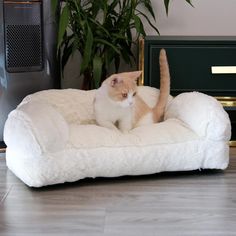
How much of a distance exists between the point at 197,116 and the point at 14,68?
0.81m

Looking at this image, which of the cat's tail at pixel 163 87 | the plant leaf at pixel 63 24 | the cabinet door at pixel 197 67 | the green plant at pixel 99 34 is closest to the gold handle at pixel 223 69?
the cabinet door at pixel 197 67

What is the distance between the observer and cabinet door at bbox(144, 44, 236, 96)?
2.38 metres

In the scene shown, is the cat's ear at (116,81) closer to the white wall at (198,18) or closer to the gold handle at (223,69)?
the gold handle at (223,69)

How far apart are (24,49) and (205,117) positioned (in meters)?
0.83

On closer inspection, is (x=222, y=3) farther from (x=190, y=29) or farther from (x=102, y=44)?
(x=102, y=44)

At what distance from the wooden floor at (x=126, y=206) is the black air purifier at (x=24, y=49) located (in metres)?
0.43

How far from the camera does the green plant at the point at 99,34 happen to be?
7.90 feet

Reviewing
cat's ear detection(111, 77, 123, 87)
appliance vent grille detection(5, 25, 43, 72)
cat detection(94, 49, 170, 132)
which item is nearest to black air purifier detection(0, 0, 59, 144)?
appliance vent grille detection(5, 25, 43, 72)

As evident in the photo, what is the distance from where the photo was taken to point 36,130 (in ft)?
5.78

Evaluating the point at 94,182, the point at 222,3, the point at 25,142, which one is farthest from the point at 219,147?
the point at 222,3

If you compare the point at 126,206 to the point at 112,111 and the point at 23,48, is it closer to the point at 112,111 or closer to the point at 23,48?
the point at 112,111

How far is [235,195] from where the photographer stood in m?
1.78

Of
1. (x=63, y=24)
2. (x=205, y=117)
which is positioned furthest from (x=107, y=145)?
(x=63, y=24)

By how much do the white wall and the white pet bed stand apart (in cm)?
80
